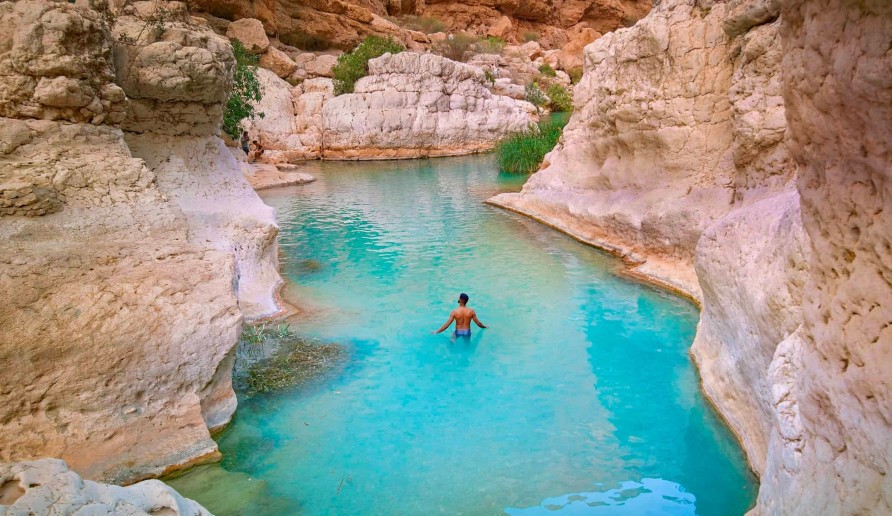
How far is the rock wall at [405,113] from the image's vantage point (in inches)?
1145

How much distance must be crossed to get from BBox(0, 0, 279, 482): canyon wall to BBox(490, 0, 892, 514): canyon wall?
15.0ft

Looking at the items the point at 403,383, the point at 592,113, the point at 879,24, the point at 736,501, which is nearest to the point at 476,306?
the point at 403,383

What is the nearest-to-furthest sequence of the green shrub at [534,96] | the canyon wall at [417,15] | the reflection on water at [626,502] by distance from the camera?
1. the reflection on water at [626,502]
2. the canyon wall at [417,15]
3. the green shrub at [534,96]

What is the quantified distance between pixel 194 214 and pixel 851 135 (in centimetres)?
729

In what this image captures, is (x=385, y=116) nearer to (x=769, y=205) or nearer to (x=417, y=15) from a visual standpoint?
(x=417, y=15)

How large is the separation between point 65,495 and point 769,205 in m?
6.22

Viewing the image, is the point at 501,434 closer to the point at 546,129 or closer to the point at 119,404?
the point at 119,404

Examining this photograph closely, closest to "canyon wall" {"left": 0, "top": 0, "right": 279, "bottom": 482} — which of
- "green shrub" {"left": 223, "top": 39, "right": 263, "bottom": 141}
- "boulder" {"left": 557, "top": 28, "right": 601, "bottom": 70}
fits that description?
"green shrub" {"left": 223, "top": 39, "right": 263, "bottom": 141}

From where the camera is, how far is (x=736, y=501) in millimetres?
4941

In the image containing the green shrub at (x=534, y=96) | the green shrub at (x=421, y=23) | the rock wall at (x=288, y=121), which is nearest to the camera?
the rock wall at (x=288, y=121)

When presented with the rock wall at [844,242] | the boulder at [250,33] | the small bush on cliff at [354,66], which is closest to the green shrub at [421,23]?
the small bush on cliff at [354,66]

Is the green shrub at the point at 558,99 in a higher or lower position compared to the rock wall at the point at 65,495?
higher

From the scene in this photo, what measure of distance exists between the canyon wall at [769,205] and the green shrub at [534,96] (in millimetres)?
21808

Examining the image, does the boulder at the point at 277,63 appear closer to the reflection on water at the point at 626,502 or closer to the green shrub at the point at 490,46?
the green shrub at the point at 490,46
